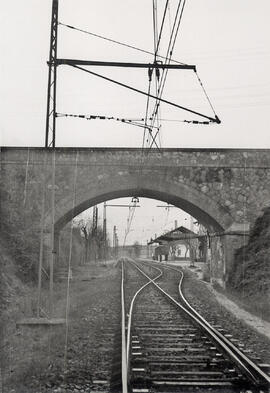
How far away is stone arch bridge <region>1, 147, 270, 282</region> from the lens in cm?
1600

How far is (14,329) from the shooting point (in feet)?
26.2

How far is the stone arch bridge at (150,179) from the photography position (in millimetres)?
16000

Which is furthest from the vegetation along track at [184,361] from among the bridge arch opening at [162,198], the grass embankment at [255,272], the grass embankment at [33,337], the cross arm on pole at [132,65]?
the bridge arch opening at [162,198]

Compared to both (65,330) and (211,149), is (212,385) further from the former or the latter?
(211,149)

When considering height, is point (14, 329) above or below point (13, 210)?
below

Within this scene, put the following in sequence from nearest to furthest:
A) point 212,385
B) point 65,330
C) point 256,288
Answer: point 212,385 → point 65,330 → point 256,288

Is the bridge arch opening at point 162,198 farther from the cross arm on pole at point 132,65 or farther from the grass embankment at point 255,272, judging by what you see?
the cross arm on pole at point 132,65

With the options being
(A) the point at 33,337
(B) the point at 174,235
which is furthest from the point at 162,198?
(B) the point at 174,235

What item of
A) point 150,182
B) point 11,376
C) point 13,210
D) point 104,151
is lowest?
point 11,376

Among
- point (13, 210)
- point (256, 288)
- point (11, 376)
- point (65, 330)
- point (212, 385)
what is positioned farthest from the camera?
point (13, 210)

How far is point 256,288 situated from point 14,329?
747cm

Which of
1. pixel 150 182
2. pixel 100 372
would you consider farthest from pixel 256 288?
pixel 100 372

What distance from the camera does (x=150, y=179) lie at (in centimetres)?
1617

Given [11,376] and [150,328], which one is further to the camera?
[150,328]
